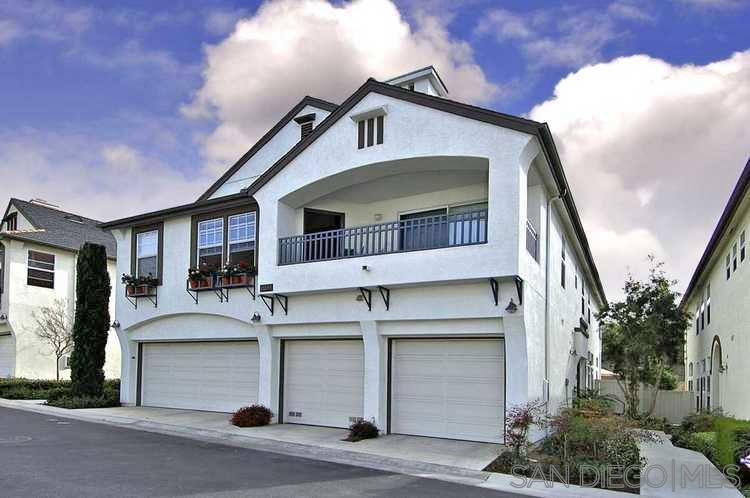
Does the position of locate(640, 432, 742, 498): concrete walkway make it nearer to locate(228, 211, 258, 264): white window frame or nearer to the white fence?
the white fence

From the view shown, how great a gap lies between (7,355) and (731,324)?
2943cm

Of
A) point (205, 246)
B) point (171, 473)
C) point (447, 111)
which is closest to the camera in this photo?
point (171, 473)

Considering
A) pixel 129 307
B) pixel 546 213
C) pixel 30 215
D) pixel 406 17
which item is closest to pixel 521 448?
pixel 546 213

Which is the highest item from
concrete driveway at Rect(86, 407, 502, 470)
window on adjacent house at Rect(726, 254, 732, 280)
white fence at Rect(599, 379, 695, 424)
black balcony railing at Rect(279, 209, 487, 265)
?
black balcony railing at Rect(279, 209, 487, 265)

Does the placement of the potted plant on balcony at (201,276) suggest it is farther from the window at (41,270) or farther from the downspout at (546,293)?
the window at (41,270)

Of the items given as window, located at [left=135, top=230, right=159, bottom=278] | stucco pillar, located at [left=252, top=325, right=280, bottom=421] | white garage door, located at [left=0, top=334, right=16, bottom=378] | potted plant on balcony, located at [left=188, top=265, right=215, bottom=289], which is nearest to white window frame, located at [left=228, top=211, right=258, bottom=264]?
potted plant on balcony, located at [left=188, top=265, right=215, bottom=289]

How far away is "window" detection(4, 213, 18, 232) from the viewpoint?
32688 millimetres

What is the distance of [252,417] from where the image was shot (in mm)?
16578

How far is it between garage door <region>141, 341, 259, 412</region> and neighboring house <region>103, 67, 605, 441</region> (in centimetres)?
5

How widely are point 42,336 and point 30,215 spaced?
6487 mm

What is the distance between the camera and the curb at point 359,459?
10.3 m

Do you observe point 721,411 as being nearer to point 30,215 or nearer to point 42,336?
point 42,336

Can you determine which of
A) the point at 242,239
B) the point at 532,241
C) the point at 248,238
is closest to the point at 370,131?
the point at 532,241

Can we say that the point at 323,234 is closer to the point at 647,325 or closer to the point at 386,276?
the point at 386,276
